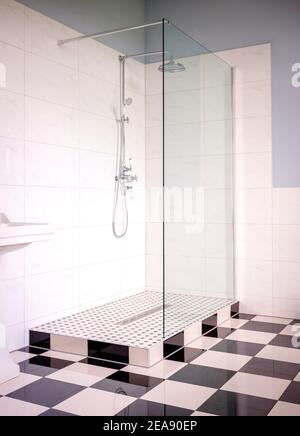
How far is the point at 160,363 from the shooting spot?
2822 mm

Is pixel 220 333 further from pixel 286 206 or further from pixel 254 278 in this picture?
pixel 286 206

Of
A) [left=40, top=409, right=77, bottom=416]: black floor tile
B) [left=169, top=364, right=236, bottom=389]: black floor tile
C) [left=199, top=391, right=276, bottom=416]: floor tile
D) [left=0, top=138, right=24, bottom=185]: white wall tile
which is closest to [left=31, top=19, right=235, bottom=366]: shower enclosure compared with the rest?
[left=169, top=364, right=236, bottom=389]: black floor tile

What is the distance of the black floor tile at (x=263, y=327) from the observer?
3.54 meters

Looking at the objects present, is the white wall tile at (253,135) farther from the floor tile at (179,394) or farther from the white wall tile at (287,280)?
the floor tile at (179,394)

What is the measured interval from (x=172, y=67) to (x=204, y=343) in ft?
5.70

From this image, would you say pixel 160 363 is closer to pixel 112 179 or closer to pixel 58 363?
pixel 58 363

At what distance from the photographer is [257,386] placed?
2461 millimetres

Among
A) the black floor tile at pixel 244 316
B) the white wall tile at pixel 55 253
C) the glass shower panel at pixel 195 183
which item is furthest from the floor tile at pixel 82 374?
the black floor tile at pixel 244 316

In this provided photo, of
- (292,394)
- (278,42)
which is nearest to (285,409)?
(292,394)

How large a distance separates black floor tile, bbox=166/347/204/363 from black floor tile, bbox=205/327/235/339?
1.09 ft

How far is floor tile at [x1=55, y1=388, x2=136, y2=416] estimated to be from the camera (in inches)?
85.0

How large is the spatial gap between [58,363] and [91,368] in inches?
8.5

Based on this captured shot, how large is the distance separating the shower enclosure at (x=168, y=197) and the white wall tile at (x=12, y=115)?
663 mm

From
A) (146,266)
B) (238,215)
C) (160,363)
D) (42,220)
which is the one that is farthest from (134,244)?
(160,363)
